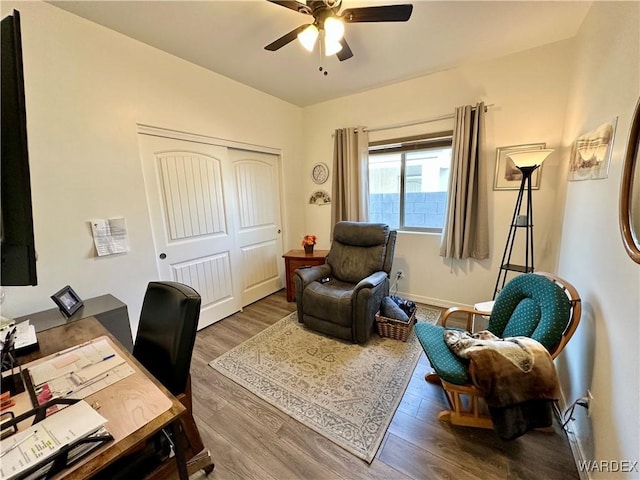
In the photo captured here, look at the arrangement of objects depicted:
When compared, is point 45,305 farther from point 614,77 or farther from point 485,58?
point 485,58

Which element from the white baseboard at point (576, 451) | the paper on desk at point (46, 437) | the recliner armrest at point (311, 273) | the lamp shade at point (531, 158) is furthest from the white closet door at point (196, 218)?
the white baseboard at point (576, 451)

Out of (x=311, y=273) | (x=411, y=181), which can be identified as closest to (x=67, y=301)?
(x=311, y=273)

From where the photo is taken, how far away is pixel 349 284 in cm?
273

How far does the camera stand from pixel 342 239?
9.72 ft

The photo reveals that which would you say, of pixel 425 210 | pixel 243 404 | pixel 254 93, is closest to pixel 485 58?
pixel 425 210

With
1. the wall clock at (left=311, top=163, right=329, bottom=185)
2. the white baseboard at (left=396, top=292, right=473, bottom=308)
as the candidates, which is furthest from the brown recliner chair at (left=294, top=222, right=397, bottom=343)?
the wall clock at (left=311, top=163, right=329, bottom=185)

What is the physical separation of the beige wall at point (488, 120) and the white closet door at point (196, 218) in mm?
1709

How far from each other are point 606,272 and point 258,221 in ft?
10.1

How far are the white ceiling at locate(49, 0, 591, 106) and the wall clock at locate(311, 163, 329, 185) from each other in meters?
1.15

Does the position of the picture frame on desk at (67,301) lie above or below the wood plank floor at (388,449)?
above

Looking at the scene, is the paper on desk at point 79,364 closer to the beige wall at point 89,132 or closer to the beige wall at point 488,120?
→ the beige wall at point 89,132

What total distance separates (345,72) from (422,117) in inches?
39.1

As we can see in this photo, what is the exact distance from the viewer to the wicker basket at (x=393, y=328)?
2.34 meters

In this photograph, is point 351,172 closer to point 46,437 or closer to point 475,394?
point 475,394
